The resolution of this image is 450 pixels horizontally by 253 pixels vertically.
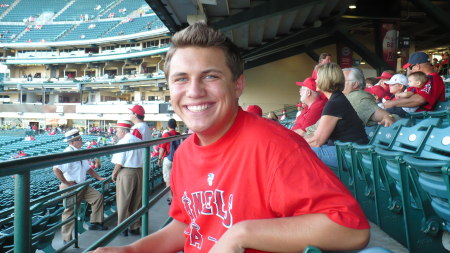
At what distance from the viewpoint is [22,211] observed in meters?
0.99

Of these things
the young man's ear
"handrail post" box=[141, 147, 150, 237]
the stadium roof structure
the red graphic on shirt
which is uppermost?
the stadium roof structure

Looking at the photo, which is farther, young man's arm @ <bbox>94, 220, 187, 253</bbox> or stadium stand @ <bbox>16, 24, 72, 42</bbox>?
stadium stand @ <bbox>16, 24, 72, 42</bbox>

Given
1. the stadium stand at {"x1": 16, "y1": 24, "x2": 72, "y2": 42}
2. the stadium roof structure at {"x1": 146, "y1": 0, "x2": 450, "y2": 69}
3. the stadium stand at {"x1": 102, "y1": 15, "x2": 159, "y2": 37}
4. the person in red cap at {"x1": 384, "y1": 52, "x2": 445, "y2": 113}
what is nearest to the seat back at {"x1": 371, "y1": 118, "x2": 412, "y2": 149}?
the person in red cap at {"x1": 384, "y1": 52, "x2": 445, "y2": 113}

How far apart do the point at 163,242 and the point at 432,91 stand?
368 centimetres

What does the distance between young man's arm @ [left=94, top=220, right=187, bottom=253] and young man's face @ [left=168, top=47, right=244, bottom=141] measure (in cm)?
37

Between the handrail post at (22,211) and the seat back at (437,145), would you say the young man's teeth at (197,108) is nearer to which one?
the handrail post at (22,211)

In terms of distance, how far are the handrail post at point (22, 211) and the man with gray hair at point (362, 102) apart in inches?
112

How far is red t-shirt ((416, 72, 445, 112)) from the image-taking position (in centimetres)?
370

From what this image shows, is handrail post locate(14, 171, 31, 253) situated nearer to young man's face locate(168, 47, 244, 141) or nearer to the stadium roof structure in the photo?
young man's face locate(168, 47, 244, 141)

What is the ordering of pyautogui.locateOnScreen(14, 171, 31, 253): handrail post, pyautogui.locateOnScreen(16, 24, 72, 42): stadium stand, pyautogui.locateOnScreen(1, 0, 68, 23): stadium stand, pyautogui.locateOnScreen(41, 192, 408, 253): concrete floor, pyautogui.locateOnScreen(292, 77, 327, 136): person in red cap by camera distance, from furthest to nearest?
1. pyautogui.locateOnScreen(1, 0, 68, 23): stadium stand
2. pyautogui.locateOnScreen(16, 24, 72, 42): stadium stand
3. pyautogui.locateOnScreen(292, 77, 327, 136): person in red cap
4. pyautogui.locateOnScreen(41, 192, 408, 253): concrete floor
5. pyautogui.locateOnScreen(14, 171, 31, 253): handrail post

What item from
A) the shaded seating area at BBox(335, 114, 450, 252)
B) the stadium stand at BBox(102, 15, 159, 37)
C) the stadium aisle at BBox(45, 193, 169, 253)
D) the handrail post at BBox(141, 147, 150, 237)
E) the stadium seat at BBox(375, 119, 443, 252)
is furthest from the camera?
the stadium stand at BBox(102, 15, 159, 37)

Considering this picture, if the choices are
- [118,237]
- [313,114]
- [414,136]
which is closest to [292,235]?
[414,136]

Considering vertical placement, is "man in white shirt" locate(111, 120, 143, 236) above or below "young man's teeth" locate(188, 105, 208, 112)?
below

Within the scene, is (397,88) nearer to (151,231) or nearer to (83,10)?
(151,231)
